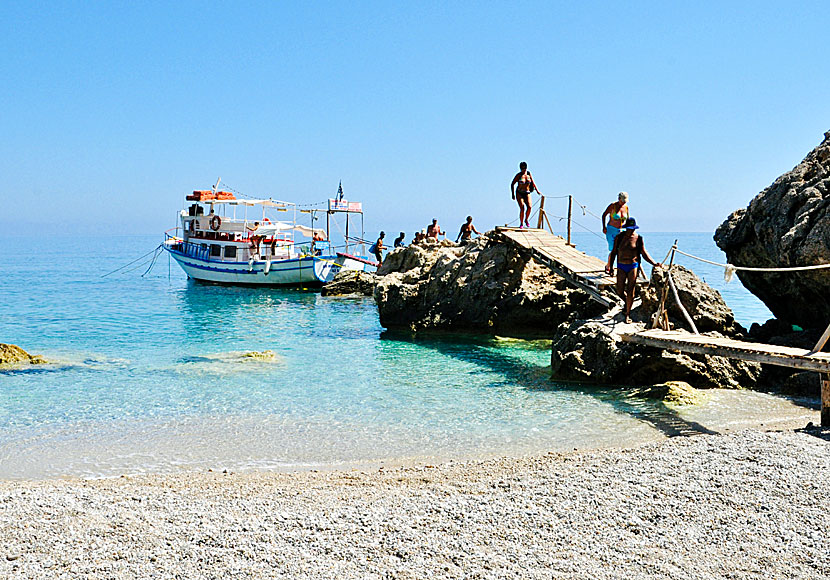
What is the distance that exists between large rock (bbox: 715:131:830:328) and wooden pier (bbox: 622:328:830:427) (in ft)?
13.8

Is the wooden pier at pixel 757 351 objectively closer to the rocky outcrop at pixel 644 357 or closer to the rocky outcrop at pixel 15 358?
the rocky outcrop at pixel 644 357

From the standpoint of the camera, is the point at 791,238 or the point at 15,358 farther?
the point at 15,358

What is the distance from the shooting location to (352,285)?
38.3 m

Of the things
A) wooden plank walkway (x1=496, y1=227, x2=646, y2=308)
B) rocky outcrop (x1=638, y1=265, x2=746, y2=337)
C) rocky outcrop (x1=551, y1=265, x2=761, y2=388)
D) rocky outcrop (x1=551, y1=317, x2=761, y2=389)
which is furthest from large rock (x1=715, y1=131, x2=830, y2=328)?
wooden plank walkway (x1=496, y1=227, x2=646, y2=308)

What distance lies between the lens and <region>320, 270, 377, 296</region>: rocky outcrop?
37.7 m

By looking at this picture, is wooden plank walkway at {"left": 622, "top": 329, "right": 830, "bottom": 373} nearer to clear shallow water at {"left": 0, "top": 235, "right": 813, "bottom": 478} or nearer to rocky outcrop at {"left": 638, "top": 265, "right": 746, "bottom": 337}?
clear shallow water at {"left": 0, "top": 235, "right": 813, "bottom": 478}

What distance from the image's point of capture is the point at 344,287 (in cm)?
3812

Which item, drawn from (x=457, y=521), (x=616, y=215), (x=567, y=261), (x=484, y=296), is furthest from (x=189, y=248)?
(x=457, y=521)

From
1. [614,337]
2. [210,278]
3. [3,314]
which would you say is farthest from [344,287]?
[614,337]

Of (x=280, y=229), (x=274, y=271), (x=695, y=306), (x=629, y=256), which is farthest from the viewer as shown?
(x=280, y=229)

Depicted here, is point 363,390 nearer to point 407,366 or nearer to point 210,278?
point 407,366

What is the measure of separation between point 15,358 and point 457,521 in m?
14.4

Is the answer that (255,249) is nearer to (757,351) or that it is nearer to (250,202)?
(250,202)

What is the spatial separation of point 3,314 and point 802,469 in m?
30.6
